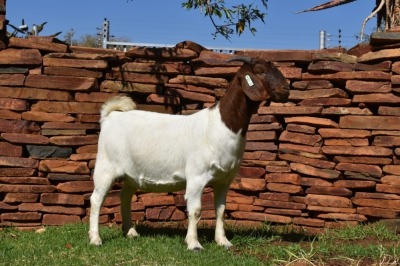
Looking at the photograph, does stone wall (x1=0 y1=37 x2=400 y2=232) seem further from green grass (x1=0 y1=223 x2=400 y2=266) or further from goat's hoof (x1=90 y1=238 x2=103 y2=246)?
goat's hoof (x1=90 y1=238 x2=103 y2=246)

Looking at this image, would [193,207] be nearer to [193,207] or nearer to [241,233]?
[193,207]

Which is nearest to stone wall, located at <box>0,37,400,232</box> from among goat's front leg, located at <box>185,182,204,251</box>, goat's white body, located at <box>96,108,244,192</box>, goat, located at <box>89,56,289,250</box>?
goat, located at <box>89,56,289,250</box>

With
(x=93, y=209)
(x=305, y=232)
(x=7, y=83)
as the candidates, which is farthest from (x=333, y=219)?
(x=7, y=83)

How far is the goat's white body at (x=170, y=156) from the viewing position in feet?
20.9

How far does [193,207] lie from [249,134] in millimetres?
2442

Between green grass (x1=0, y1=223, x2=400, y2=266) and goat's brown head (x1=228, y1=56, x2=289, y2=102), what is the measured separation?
1484mm

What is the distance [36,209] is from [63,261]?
2.41 metres

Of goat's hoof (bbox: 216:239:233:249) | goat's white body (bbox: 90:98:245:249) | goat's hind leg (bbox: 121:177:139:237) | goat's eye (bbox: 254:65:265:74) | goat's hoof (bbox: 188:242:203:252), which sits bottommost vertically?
goat's hoof (bbox: 216:239:233:249)

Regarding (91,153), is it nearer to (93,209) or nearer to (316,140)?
(93,209)

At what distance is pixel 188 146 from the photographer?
651cm

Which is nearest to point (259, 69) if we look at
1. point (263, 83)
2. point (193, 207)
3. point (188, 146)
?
point (263, 83)

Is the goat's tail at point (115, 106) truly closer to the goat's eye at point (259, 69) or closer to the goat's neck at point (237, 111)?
the goat's neck at point (237, 111)

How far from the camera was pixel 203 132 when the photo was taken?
6.48 m

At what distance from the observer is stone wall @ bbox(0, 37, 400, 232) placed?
320 inches
